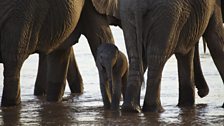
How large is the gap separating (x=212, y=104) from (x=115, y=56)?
1587mm

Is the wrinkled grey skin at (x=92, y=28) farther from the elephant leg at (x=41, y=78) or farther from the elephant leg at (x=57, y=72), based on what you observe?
the elephant leg at (x=41, y=78)

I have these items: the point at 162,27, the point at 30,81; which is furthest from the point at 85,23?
the point at 30,81

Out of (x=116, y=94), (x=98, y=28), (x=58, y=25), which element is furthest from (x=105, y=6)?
(x=116, y=94)

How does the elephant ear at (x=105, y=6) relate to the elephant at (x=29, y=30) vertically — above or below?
Result: above

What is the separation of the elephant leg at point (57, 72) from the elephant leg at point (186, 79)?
1.73 meters

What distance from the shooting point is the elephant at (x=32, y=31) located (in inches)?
469

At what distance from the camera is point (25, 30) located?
12.0 m

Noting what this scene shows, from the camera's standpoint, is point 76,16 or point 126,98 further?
point 76,16

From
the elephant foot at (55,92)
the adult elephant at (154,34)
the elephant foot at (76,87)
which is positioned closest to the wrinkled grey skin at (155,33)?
the adult elephant at (154,34)

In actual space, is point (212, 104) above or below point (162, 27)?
below

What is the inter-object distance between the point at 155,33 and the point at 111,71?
68cm

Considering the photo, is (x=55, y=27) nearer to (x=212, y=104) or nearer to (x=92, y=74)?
(x=212, y=104)

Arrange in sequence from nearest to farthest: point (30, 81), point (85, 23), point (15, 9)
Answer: point (15, 9), point (85, 23), point (30, 81)

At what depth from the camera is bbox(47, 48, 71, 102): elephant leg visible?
1353cm
